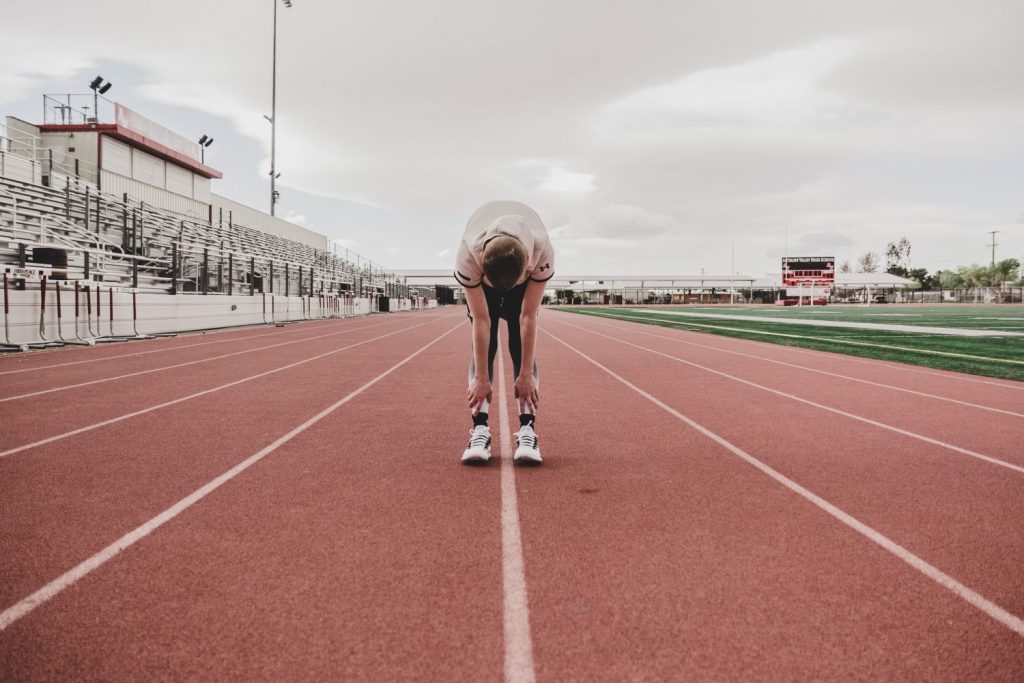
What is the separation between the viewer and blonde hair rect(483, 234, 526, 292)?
9.46 feet

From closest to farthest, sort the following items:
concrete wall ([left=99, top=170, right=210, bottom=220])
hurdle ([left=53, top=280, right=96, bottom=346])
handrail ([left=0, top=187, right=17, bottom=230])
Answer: hurdle ([left=53, top=280, right=96, bottom=346]), handrail ([left=0, top=187, right=17, bottom=230]), concrete wall ([left=99, top=170, right=210, bottom=220])

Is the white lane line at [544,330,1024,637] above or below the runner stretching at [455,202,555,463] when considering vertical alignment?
below

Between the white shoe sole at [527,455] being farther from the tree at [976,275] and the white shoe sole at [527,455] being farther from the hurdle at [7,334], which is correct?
the tree at [976,275]

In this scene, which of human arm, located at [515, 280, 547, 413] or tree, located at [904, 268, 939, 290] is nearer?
human arm, located at [515, 280, 547, 413]

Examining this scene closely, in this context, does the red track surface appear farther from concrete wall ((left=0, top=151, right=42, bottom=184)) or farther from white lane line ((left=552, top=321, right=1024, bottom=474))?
concrete wall ((left=0, top=151, right=42, bottom=184))

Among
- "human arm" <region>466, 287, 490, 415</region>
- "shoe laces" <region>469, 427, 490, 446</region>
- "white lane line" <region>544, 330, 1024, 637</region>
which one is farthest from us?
"shoe laces" <region>469, 427, 490, 446</region>

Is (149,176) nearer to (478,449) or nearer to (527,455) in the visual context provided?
(478,449)

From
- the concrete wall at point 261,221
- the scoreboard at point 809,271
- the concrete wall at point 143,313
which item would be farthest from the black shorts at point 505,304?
the scoreboard at point 809,271

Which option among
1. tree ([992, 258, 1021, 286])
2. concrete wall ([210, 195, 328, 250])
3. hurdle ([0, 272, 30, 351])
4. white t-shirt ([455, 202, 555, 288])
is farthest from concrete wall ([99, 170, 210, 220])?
tree ([992, 258, 1021, 286])

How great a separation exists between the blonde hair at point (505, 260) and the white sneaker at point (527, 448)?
1.46m

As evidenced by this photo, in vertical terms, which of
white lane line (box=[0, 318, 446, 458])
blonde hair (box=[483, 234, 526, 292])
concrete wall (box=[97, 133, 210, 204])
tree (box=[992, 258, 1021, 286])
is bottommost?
white lane line (box=[0, 318, 446, 458])

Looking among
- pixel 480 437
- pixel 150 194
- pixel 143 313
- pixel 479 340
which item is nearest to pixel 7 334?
pixel 143 313

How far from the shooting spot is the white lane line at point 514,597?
1.84 meters

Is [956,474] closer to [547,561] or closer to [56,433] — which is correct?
[547,561]
